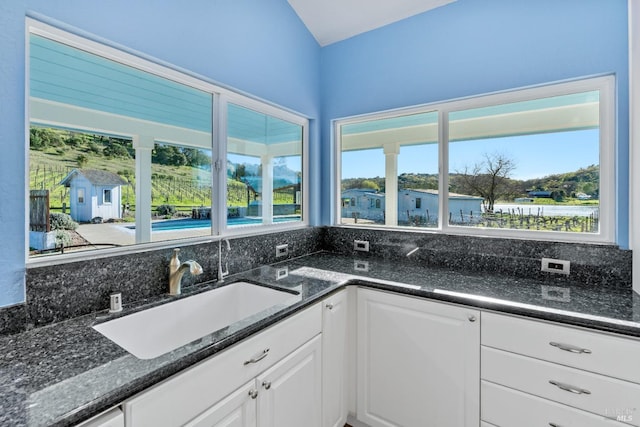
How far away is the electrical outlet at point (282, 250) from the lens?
213 centimetres

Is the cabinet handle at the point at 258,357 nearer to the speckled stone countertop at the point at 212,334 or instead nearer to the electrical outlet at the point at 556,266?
the speckled stone countertop at the point at 212,334

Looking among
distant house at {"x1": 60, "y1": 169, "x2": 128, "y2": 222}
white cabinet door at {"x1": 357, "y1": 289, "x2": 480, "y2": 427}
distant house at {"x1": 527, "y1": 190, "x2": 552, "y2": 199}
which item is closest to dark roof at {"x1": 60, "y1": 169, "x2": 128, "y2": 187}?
distant house at {"x1": 60, "y1": 169, "x2": 128, "y2": 222}

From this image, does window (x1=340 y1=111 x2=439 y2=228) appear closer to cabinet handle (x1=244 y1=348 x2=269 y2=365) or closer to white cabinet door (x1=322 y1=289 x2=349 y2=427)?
white cabinet door (x1=322 y1=289 x2=349 y2=427)

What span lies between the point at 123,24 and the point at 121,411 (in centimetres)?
146

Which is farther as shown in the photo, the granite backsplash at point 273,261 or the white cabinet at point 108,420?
the granite backsplash at point 273,261

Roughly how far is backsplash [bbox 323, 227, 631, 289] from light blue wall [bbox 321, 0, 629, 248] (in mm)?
151

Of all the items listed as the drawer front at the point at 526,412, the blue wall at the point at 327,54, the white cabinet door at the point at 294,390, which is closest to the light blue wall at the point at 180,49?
the blue wall at the point at 327,54

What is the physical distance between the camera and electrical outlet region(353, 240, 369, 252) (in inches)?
92.4

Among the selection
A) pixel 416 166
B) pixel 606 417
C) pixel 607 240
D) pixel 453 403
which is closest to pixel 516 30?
pixel 416 166

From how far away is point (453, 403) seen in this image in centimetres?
143

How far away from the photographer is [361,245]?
2379 millimetres

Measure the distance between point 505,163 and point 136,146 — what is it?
84.8 inches

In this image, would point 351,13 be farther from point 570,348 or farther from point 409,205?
point 570,348

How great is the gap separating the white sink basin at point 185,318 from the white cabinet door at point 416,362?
1.77ft
